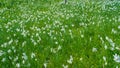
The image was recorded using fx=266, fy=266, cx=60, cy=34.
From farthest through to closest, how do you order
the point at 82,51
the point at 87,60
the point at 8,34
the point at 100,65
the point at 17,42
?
the point at 8,34 → the point at 17,42 → the point at 82,51 → the point at 87,60 → the point at 100,65

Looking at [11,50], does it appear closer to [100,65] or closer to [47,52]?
[47,52]

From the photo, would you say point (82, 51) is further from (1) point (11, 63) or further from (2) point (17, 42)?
(2) point (17, 42)

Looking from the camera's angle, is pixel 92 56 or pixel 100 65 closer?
pixel 100 65

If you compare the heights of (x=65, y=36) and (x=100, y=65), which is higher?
(x=100, y=65)

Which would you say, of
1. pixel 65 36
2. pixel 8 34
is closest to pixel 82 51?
pixel 65 36

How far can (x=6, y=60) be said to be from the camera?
7289mm

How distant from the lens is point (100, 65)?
6289 mm

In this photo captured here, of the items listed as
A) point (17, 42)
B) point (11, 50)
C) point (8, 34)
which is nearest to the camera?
point (11, 50)

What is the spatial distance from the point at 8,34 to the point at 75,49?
11.7 feet

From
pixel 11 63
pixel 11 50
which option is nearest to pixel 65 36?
pixel 11 50

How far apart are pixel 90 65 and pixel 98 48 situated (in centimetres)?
119

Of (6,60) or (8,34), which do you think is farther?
(8,34)

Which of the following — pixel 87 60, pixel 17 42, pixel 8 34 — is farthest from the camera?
pixel 8 34

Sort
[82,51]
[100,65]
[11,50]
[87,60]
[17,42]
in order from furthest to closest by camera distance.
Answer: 1. [17,42]
2. [11,50]
3. [82,51]
4. [87,60]
5. [100,65]
